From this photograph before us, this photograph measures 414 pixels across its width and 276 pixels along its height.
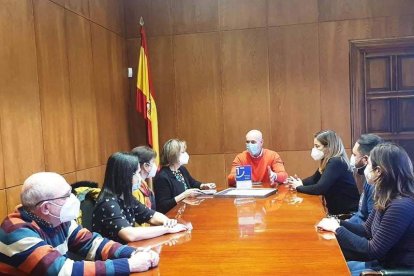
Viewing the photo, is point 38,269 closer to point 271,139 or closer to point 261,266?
point 261,266

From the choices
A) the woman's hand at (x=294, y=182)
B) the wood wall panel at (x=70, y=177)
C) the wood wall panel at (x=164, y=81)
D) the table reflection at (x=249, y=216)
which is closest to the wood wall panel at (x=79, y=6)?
the wood wall panel at (x=164, y=81)

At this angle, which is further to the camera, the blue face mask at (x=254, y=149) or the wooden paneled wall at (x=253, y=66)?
the wooden paneled wall at (x=253, y=66)

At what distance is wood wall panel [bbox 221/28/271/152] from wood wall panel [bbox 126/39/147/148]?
44.3 inches

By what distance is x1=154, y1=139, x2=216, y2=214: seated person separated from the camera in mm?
3256

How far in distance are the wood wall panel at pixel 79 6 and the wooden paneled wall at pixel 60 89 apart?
0.01 meters

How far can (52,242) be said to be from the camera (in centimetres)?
176

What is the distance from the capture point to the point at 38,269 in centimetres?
151

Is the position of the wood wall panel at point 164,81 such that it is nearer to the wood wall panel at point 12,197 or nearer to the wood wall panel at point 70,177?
the wood wall panel at point 70,177

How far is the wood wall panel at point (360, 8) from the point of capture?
15.9 feet

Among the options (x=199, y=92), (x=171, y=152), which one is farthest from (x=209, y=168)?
(x=171, y=152)

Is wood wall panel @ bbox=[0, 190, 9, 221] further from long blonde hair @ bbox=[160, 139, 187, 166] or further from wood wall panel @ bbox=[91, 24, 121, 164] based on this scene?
wood wall panel @ bbox=[91, 24, 121, 164]

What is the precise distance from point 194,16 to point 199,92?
38.5 inches

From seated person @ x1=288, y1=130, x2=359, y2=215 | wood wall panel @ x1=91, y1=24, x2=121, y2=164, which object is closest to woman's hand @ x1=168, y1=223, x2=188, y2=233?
seated person @ x1=288, y1=130, x2=359, y2=215

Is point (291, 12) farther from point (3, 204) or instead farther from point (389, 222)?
point (3, 204)
